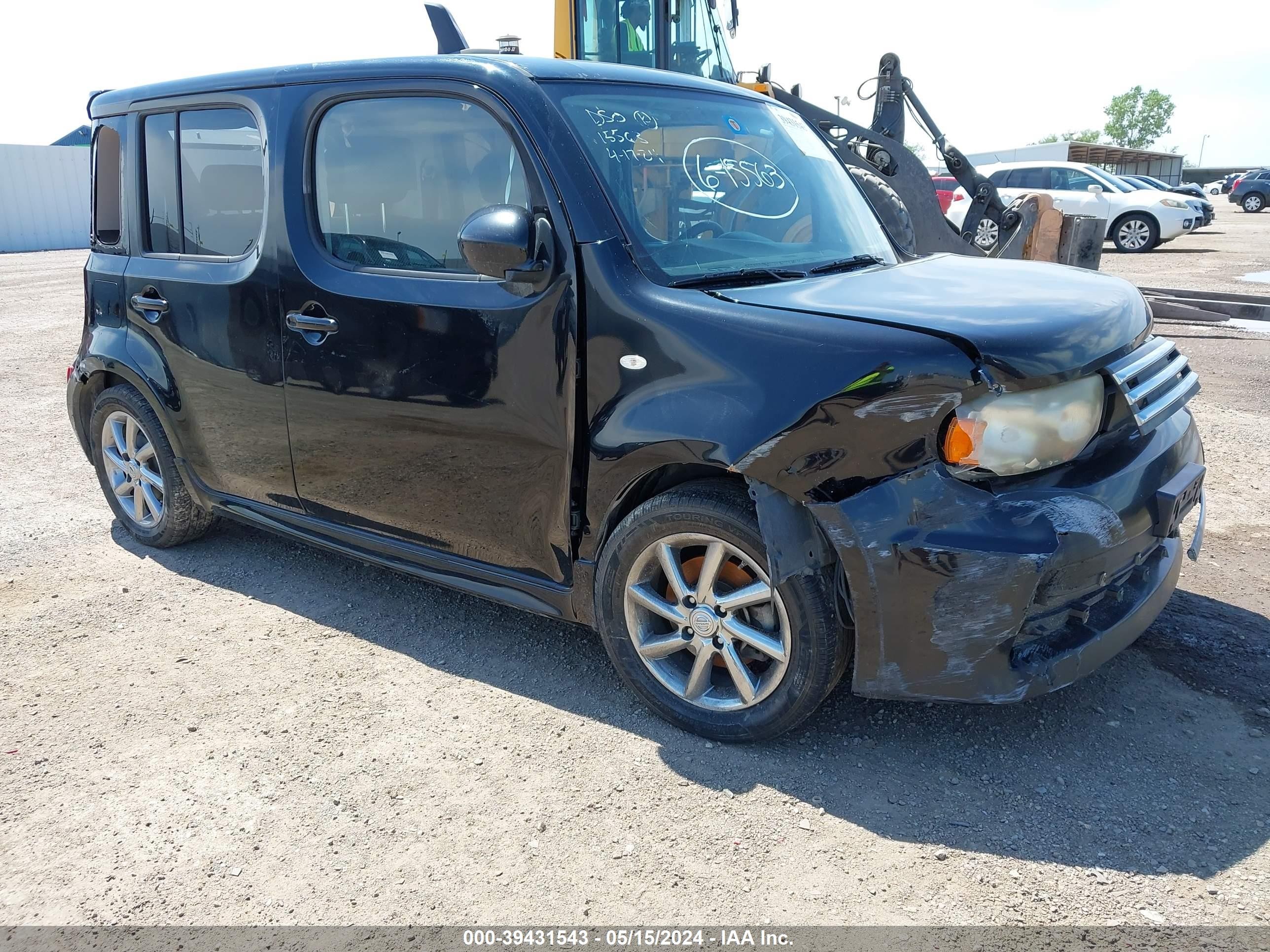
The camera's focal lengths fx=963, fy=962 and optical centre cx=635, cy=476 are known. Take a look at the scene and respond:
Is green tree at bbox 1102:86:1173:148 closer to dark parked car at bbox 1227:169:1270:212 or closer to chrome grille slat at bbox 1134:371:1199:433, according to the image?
dark parked car at bbox 1227:169:1270:212

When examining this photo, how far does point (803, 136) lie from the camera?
3.83m

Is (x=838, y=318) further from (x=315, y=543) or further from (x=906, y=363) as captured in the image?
(x=315, y=543)

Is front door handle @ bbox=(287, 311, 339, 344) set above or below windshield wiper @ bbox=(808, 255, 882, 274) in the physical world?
below

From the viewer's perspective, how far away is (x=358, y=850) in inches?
98.7

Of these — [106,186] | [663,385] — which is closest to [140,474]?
[106,186]

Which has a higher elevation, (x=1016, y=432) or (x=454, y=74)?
(x=454, y=74)

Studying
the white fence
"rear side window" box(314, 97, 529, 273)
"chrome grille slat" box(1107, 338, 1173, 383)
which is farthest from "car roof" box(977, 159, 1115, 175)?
the white fence

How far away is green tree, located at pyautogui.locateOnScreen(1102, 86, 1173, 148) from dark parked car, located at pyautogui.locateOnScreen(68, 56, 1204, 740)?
386ft

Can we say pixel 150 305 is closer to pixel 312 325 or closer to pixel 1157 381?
pixel 312 325

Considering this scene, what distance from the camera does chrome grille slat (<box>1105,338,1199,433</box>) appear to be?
8.76 ft

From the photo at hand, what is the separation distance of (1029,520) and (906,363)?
496 mm

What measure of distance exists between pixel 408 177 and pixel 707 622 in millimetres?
1778

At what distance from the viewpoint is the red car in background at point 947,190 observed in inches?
701

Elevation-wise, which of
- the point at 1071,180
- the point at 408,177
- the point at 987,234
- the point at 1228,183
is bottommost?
the point at 1228,183
